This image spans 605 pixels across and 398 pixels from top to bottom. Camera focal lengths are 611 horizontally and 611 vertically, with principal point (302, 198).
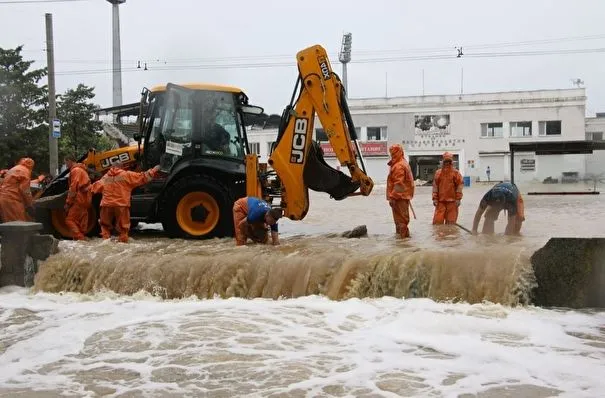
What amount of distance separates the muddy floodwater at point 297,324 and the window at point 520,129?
4024 centimetres

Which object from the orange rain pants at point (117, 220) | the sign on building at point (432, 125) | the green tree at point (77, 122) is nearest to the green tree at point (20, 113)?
the green tree at point (77, 122)

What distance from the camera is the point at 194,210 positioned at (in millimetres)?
10352

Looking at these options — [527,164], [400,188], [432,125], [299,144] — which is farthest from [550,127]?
[299,144]

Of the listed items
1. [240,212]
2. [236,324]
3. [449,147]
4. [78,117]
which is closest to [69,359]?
[236,324]

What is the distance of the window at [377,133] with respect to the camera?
49656 millimetres

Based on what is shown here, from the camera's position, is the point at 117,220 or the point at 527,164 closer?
the point at 117,220

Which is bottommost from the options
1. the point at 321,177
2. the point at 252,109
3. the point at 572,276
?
the point at 572,276

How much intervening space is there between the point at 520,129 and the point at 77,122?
1290 inches

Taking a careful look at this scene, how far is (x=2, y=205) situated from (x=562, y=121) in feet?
145

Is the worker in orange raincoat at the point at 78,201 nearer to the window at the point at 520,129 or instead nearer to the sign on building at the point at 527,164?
the sign on building at the point at 527,164

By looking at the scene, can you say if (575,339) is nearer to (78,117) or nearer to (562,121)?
(78,117)

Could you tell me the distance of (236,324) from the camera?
21.3 feet

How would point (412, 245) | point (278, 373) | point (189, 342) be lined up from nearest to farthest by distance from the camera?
point (278, 373) < point (189, 342) < point (412, 245)

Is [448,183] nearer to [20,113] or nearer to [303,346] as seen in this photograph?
[303,346]
